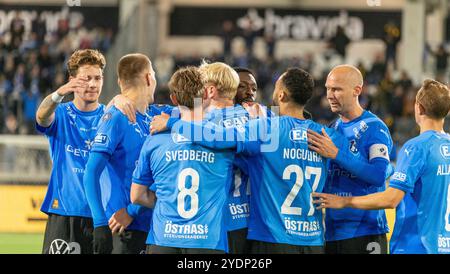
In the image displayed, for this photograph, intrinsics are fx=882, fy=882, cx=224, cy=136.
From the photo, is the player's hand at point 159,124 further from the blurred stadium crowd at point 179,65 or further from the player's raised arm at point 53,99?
the blurred stadium crowd at point 179,65

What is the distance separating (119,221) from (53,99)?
126cm

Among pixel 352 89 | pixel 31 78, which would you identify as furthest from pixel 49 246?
pixel 31 78

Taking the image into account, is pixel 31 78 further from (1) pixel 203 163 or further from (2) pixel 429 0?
(1) pixel 203 163

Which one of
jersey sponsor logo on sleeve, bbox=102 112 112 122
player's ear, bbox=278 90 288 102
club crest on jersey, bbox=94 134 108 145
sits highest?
player's ear, bbox=278 90 288 102

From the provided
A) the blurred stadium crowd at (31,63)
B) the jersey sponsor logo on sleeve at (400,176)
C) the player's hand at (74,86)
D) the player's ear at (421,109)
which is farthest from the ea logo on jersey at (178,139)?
the blurred stadium crowd at (31,63)

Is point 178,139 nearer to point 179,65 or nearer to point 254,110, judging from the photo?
point 254,110

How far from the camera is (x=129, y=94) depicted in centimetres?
737

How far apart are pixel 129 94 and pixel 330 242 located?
2.11m

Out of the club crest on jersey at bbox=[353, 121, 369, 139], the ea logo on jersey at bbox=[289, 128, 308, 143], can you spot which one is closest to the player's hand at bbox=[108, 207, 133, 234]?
the ea logo on jersey at bbox=[289, 128, 308, 143]

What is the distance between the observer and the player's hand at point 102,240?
7.11 meters

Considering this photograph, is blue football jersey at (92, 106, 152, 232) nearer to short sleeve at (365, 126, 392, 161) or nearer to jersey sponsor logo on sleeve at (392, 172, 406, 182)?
short sleeve at (365, 126, 392, 161)

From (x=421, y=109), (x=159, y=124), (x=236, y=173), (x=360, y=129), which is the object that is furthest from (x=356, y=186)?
(x=159, y=124)

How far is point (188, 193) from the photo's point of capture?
6.42 meters

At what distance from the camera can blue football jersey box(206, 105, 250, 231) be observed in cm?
691
